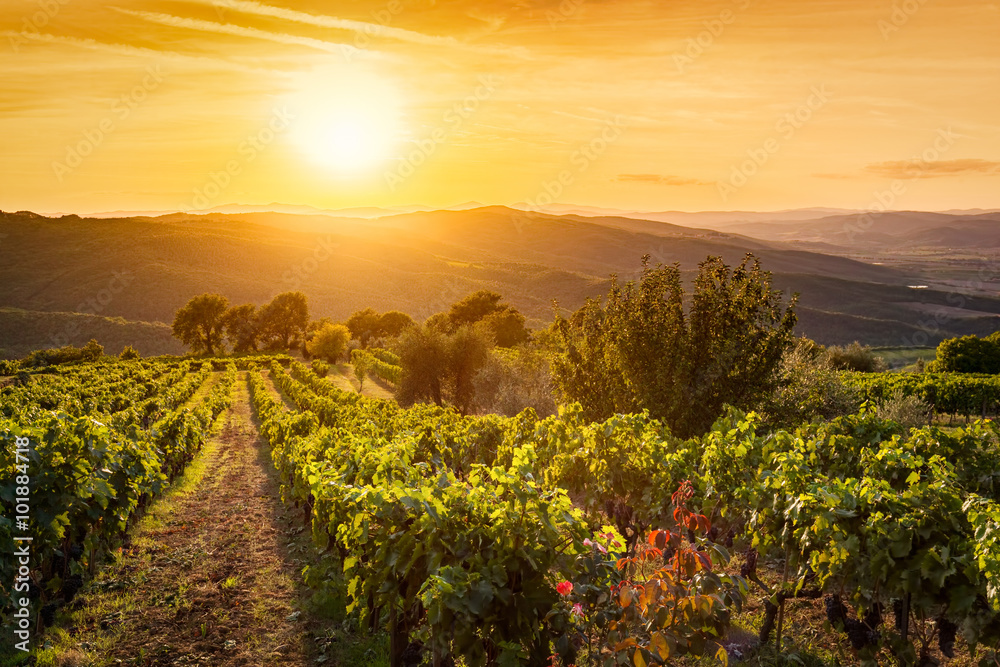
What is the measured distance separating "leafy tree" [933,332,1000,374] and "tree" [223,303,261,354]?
74.4 meters

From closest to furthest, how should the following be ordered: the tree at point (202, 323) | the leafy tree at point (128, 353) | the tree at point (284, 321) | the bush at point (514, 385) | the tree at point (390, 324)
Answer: the bush at point (514, 385) < the leafy tree at point (128, 353) < the tree at point (202, 323) < the tree at point (284, 321) < the tree at point (390, 324)

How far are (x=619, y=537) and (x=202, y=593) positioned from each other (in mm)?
7153

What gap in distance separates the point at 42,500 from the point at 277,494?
8.05m

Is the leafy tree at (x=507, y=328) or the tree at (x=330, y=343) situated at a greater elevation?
the leafy tree at (x=507, y=328)

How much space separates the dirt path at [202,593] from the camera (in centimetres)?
737

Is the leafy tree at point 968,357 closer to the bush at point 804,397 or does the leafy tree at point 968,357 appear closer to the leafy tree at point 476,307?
the bush at point 804,397

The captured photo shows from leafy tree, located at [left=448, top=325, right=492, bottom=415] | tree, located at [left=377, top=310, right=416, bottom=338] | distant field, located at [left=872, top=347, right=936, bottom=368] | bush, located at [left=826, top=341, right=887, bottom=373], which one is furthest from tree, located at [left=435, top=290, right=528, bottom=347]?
distant field, located at [left=872, top=347, right=936, bottom=368]

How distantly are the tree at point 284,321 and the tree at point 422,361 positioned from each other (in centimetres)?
5075

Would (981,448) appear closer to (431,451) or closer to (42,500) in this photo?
(431,451)

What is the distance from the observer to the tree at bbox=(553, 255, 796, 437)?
1367cm

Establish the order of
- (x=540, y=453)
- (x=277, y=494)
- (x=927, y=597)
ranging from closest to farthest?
(x=927, y=597) → (x=540, y=453) → (x=277, y=494)

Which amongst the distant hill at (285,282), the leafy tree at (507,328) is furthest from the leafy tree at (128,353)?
the leafy tree at (507,328)

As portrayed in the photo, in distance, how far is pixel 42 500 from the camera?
7957mm

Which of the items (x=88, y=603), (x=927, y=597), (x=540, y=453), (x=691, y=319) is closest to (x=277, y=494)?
(x=88, y=603)
